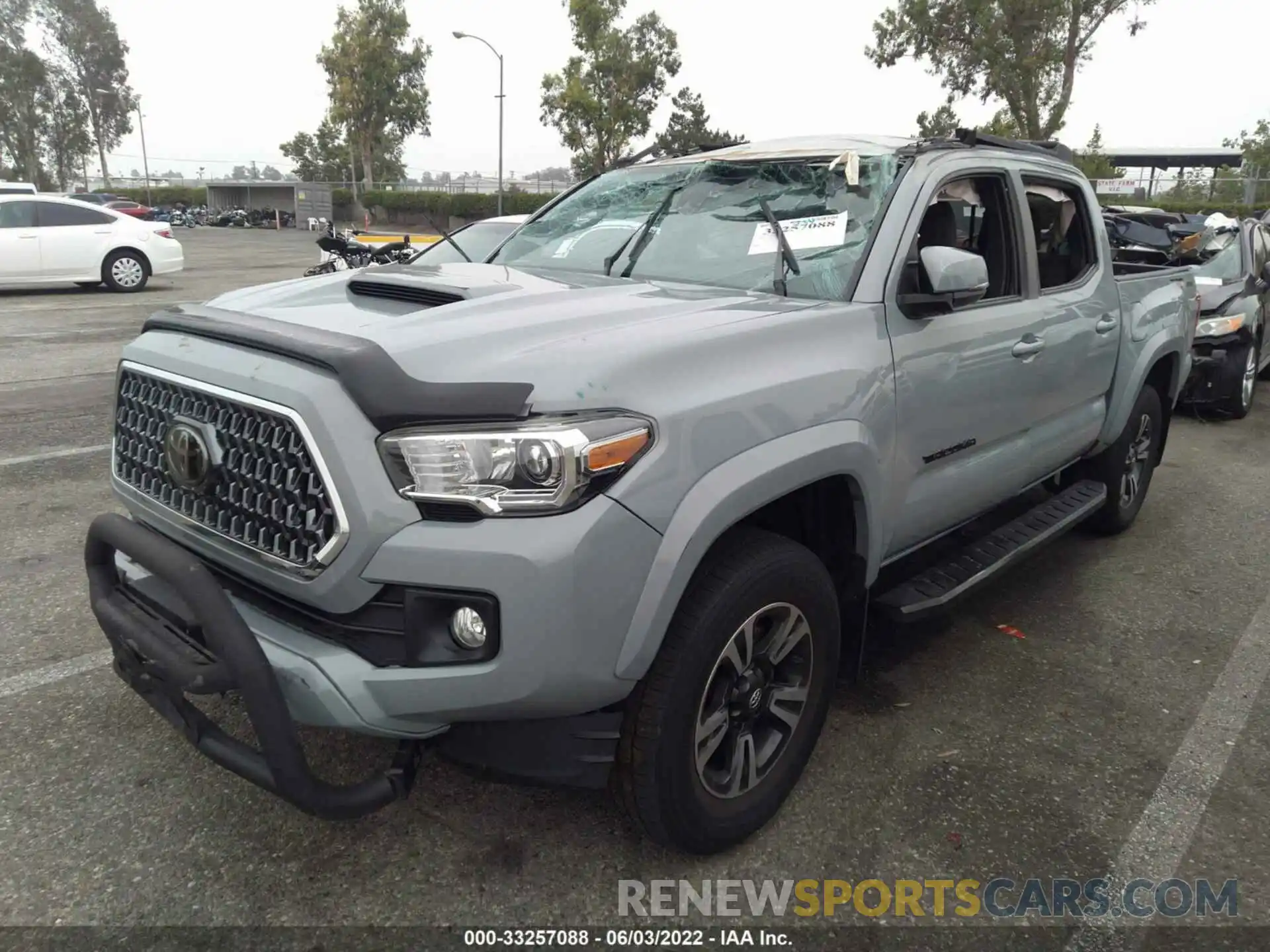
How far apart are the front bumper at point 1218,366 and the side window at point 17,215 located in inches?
606

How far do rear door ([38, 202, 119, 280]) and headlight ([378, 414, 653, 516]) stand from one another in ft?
51.0

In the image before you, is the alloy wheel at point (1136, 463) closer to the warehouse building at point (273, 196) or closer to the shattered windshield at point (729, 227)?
the shattered windshield at point (729, 227)

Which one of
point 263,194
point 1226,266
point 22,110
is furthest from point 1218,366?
point 22,110

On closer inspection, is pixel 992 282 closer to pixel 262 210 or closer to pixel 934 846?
pixel 934 846

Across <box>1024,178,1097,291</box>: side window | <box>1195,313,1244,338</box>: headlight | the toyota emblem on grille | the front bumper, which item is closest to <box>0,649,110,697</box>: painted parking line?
the toyota emblem on grille

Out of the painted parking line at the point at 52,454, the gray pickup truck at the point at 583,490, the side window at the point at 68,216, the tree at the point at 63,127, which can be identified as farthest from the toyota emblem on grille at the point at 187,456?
the tree at the point at 63,127

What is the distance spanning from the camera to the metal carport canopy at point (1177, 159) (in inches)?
1766

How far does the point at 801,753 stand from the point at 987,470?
4.35 feet

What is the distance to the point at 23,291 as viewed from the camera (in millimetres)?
15594

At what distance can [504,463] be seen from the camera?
6.50ft

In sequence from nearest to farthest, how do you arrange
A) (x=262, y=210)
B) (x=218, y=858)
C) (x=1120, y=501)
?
(x=218, y=858)
(x=1120, y=501)
(x=262, y=210)

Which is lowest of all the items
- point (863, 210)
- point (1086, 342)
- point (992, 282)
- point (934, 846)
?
point (934, 846)

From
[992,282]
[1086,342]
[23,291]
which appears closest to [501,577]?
[992,282]

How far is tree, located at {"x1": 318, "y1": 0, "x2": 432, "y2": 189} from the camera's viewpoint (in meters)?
53.2
